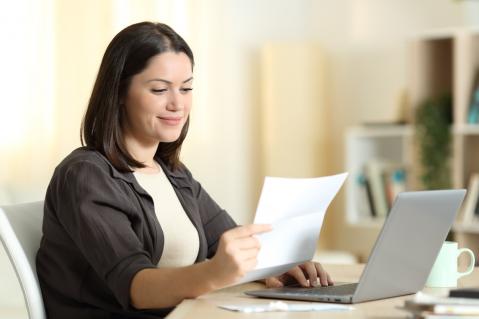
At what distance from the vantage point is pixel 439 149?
14.1ft

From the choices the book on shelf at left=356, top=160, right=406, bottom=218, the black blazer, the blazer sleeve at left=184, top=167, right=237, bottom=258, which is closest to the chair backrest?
the black blazer

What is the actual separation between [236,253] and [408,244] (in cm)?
33

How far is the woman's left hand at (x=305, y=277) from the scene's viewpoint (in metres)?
1.78

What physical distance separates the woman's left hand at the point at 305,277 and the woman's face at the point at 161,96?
38 centimetres

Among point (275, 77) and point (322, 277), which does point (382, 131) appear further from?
point (322, 277)

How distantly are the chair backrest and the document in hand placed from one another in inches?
18.2

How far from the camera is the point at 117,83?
184 centimetres

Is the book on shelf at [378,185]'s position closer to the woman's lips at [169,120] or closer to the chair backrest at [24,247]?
the woman's lips at [169,120]

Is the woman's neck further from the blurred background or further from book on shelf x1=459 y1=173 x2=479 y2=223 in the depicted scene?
book on shelf x1=459 y1=173 x2=479 y2=223

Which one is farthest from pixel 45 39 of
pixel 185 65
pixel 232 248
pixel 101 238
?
pixel 232 248

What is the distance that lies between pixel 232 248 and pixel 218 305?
14 centimetres

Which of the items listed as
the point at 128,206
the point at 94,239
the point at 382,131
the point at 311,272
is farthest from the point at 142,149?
the point at 382,131

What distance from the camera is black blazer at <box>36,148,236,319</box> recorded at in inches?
63.3

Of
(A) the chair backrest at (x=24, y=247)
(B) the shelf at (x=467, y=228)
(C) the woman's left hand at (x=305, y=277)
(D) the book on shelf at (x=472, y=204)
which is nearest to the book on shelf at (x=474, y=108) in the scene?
(D) the book on shelf at (x=472, y=204)
